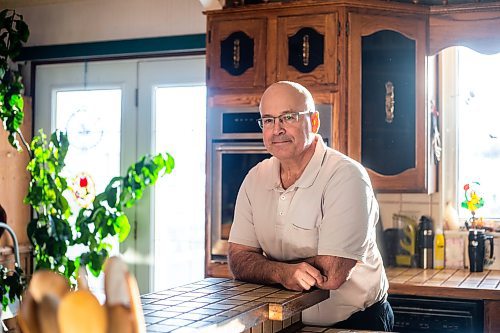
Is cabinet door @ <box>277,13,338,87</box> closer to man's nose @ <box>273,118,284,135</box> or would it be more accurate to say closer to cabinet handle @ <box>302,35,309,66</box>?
cabinet handle @ <box>302,35,309,66</box>

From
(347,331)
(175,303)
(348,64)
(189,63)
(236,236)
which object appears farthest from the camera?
(189,63)

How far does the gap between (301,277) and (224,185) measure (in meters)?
1.78

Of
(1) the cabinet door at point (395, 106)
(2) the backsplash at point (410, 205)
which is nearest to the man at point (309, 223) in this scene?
(1) the cabinet door at point (395, 106)

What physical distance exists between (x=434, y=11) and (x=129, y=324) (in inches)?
122

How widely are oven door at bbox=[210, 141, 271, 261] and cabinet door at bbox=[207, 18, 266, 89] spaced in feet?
1.13

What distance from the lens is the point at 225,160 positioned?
3.98 metres

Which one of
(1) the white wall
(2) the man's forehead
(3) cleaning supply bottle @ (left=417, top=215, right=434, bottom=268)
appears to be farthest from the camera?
(1) the white wall

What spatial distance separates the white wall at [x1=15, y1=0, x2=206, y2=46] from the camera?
4703mm

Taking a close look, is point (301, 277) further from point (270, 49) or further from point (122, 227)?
point (122, 227)

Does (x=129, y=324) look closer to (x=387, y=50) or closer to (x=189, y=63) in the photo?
(x=387, y=50)

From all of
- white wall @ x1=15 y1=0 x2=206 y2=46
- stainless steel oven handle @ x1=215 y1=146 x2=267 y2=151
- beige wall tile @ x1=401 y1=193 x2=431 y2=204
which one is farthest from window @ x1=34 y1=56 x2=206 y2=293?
beige wall tile @ x1=401 y1=193 x2=431 y2=204

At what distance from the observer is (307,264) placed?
2293 millimetres

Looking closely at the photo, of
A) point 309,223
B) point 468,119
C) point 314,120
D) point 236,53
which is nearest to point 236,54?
point 236,53

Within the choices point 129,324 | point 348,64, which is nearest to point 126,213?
point 348,64
